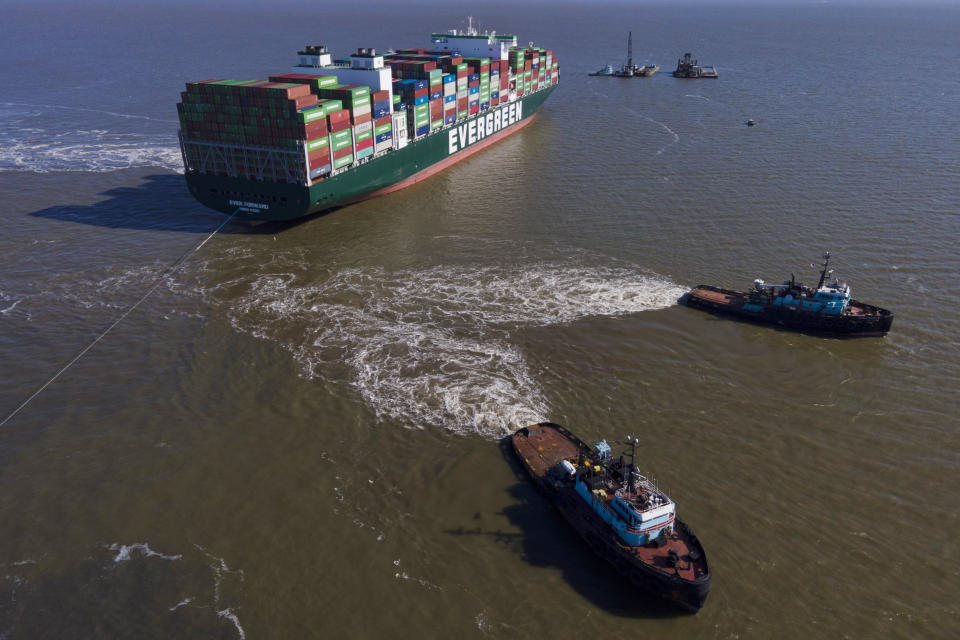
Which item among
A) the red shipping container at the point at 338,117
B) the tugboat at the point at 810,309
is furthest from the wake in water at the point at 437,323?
the red shipping container at the point at 338,117

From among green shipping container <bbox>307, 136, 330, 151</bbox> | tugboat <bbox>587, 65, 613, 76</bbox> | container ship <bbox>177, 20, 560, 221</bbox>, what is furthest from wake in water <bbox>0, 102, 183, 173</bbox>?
tugboat <bbox>587, 65, 613, 76</bbox>

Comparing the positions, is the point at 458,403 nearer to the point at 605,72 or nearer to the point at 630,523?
the point at 630,523

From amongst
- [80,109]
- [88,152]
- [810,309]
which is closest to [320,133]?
[810,309]

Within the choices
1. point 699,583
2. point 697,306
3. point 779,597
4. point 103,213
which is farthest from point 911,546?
point 103,213

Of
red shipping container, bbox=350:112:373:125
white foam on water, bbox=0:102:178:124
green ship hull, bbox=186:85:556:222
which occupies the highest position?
white foam on water, bbox=0:102:178:124

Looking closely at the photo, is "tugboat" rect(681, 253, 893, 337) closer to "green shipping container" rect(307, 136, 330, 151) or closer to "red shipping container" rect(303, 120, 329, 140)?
"green shipping container" rect(307, 136, 330, 151)

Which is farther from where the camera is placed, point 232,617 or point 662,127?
point 662,127
